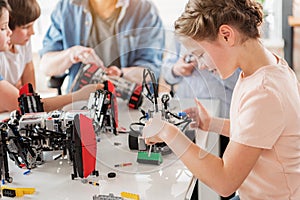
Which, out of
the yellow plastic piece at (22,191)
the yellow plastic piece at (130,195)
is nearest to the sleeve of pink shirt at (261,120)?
the yellow plastic piece at (130,195)

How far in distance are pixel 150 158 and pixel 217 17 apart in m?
0.43

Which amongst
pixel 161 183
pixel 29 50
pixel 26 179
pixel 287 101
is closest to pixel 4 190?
pixel 26 179

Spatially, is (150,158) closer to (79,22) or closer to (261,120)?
(261,120)

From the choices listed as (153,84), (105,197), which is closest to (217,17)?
(153,84)

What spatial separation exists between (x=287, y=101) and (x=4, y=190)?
2.22 ft

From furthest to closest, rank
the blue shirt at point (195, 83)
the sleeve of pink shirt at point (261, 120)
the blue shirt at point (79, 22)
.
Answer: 1. the blue shirt at point (79, 22)
2. the blue shirt at point (195, 83)
3. the sleeve of pink shirt at point (261, 120)

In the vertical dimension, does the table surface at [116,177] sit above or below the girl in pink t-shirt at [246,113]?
below

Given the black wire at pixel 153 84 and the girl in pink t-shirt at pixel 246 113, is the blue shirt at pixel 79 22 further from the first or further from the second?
the girl in pink t-shirt at pixel 246 113

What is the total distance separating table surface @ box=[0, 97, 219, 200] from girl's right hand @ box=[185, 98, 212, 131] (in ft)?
0.06

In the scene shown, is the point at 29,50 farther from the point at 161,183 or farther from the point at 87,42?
the point at 161,183

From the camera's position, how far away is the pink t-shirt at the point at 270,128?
1.01m

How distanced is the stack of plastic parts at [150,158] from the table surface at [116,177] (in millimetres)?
12

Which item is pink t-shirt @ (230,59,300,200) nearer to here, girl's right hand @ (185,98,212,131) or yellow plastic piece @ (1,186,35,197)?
girl's right hand @ (185,98,212,131)

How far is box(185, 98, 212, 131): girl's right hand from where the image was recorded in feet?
4.25
